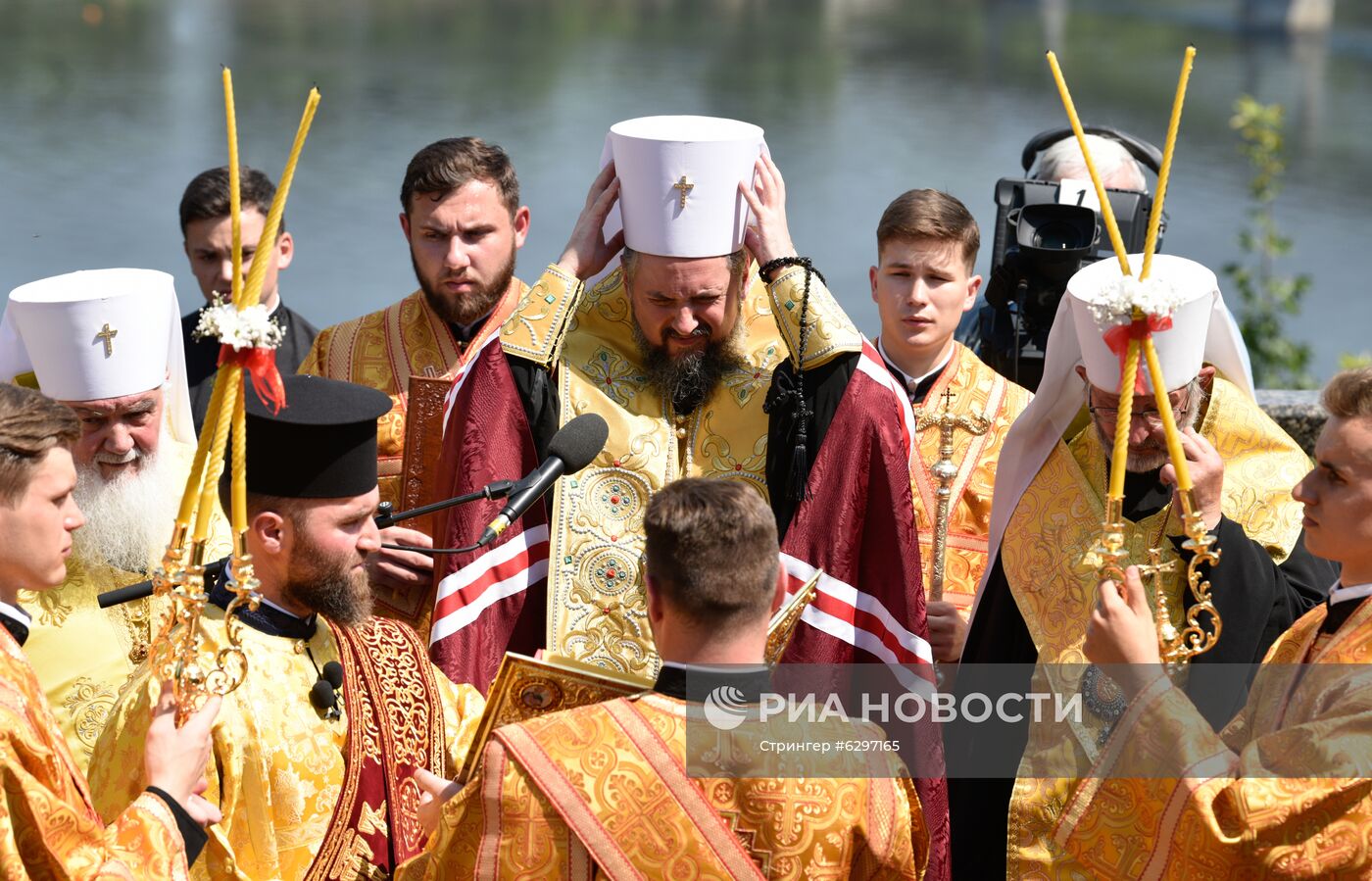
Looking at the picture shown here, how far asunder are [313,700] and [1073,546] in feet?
6.75

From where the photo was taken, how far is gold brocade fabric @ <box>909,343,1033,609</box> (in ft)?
17.1

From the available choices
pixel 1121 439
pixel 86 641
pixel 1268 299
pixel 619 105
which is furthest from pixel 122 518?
pixel 619 105

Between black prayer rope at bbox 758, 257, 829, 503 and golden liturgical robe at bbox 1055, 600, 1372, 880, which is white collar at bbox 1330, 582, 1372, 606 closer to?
golden liturgical robe at bbox 1055, 600, 1372, 880

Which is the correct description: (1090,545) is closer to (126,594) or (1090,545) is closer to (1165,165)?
(1165,165)

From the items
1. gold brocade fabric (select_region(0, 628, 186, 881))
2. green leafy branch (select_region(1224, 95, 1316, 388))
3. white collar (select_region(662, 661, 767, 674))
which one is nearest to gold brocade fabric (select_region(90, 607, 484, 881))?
gold brocade fabric (select_region(0, 628, 186, 881))

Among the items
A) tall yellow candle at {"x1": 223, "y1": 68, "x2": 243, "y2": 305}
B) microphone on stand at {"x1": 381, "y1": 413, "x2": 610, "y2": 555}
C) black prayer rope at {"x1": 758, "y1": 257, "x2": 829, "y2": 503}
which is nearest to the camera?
tall yellow candle at {"x1": 223, "y1": 68, "x2": 243, "y2": 305}

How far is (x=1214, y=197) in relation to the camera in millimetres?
13508

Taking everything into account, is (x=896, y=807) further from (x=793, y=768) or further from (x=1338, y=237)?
(x=1338, y=237)

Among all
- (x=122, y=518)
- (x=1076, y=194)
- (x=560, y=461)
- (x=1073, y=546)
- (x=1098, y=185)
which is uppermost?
(x=1098, y=185)

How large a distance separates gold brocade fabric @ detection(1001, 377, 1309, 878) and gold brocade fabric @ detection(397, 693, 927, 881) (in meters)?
1.25

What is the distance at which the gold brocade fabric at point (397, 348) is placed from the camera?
5703mm

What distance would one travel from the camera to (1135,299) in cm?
338

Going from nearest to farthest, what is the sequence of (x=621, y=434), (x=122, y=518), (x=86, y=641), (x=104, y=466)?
1. (x=86, y=641)
2. (x=122, y=518)
3. (x=104, y=466)
4. (x=621, y=434)

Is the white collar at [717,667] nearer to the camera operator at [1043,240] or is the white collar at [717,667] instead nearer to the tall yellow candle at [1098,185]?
the tall yellow candle at [1098,185]
